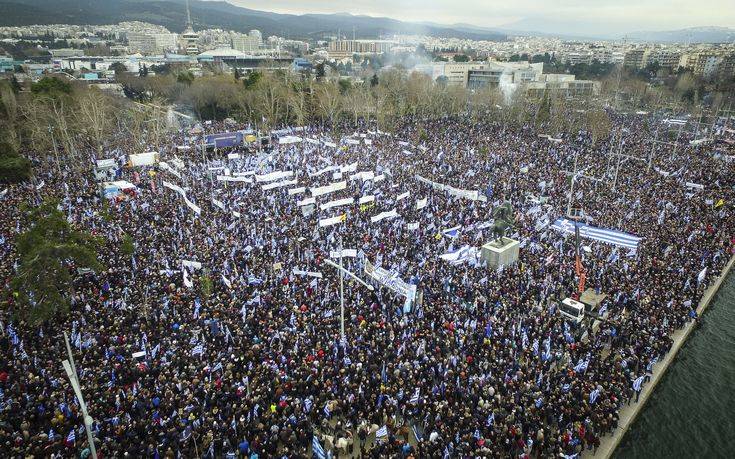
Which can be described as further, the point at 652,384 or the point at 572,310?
the point at 572,310

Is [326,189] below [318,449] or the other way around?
the other way around

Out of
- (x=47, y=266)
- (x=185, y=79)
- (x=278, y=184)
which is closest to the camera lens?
(x=47, y=266)

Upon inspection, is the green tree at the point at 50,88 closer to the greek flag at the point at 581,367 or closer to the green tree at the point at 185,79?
the green tree at the point at 185,79

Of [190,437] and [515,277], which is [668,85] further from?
[190,437]

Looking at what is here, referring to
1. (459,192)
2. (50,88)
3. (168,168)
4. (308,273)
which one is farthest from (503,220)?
(50,88)

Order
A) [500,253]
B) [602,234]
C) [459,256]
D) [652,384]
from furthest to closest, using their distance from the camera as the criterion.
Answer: [602,234]
[459,256]
[500,253]
[652,384]

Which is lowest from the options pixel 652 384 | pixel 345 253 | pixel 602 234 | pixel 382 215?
pixel 652 384

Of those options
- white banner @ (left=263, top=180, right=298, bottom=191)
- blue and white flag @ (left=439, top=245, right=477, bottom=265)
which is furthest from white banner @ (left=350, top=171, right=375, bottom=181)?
blue and white flag @ (left=439, top=245, right=477, bottom=265)

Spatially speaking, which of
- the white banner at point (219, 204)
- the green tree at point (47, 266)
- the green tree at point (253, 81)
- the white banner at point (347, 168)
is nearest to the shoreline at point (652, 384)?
the green tree at point (47, 266)

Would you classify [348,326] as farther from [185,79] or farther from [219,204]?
[185,79]

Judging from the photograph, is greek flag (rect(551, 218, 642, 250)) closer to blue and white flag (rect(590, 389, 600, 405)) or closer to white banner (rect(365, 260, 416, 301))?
white banner (rect(365, 260, 416, 301))
